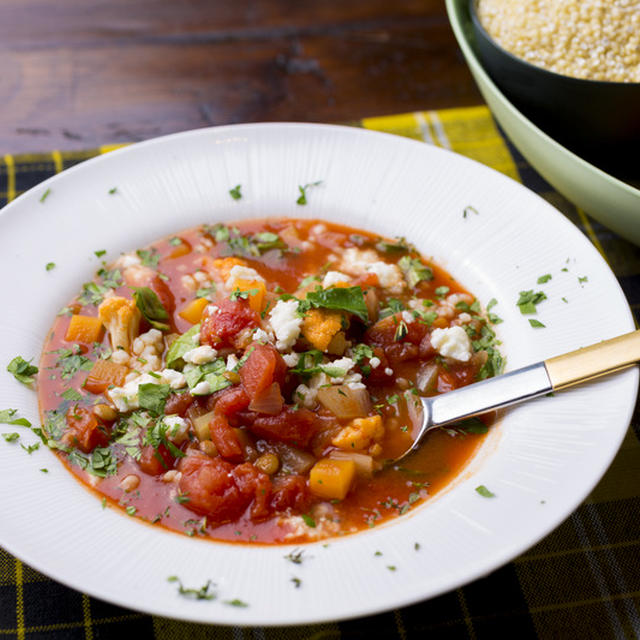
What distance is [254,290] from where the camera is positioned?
4094 millimetres

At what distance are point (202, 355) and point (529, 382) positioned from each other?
5.38 feet

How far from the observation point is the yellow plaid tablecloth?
3.33 m

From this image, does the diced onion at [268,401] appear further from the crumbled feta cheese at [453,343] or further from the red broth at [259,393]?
the crumbled feta cheese at [453,343]

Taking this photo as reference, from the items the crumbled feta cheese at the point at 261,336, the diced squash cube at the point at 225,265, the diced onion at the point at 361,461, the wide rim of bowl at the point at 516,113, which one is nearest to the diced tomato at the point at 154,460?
the crumbled feta cheese at the point at 261,336

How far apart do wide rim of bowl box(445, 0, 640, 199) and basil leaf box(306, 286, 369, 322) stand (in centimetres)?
166

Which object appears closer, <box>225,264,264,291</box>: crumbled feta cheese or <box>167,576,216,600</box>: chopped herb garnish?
<box>167,576,216,600</box>: chopped herb garnish

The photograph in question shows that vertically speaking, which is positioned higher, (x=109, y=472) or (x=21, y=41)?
(x=21, y=41)

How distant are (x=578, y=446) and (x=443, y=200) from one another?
6.40 feet

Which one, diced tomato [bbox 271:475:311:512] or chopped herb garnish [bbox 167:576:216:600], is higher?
chopped herb garnish [bbox 167:576:216:600]

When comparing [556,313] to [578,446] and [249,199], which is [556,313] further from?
[249,199]

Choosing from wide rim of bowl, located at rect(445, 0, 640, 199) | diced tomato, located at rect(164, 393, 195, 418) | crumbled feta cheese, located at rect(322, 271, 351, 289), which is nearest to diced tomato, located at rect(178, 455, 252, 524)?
diced tomato, located at rect(164, 393, 195, 418)

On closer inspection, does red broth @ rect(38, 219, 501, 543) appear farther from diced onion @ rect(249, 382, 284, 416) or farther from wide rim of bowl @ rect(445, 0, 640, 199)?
wide rim of bowl @ rect(445, 0, 640, 199)

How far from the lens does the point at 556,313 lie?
402cm

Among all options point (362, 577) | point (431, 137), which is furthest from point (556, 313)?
point (431, 137)
